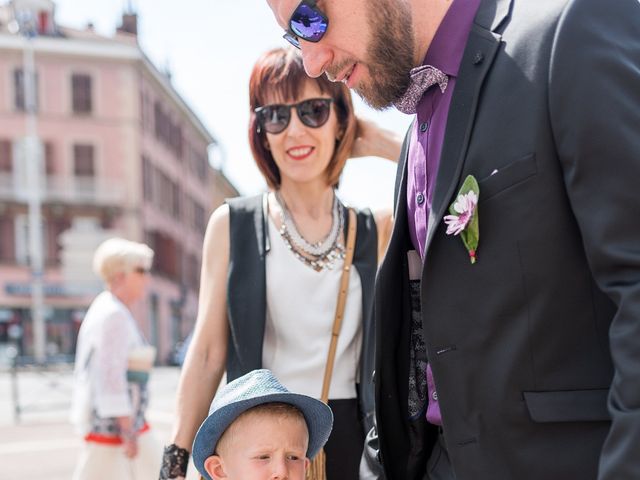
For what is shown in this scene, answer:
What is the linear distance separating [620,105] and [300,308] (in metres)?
1.50

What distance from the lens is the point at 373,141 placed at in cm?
312

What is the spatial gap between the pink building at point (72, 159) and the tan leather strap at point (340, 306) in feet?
111

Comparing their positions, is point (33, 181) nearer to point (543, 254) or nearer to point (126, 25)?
point (126, 25)

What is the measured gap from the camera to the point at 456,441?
1.68m

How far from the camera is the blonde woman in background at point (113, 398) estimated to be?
16.9 feet

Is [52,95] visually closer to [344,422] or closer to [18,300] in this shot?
[18,300]

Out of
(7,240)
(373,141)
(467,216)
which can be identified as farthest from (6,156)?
(467,216)

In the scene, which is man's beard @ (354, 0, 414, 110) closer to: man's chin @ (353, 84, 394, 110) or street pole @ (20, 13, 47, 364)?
man's chin @ (353, 84, 394, 110)

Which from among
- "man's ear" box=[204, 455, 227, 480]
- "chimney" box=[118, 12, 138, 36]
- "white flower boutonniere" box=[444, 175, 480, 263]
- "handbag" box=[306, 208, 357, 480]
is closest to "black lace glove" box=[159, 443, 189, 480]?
"man's ear" box=[204, 455, 227, 480]

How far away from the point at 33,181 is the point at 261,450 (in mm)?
34721

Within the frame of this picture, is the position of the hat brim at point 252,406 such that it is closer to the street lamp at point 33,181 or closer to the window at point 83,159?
the street lamp at point 33,181

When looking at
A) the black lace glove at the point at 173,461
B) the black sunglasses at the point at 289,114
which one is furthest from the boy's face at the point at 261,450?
the black sunglasses at the point at 289,114

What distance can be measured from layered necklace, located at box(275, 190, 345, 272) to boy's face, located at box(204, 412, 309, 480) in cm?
55

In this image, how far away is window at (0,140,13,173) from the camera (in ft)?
121
